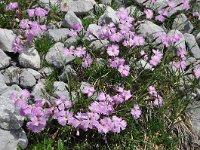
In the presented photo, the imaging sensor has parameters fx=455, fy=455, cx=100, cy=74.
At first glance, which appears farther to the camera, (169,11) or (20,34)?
(169,11)

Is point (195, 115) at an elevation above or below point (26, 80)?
below

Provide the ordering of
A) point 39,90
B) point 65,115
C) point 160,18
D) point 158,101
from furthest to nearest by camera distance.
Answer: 1. point 160,18
2. point 158,101
3. point 39,90
4. point 65,115

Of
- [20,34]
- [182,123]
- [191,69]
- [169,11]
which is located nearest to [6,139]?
[20,34]

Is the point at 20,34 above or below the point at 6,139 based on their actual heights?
above

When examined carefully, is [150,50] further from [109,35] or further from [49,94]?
[49,94]

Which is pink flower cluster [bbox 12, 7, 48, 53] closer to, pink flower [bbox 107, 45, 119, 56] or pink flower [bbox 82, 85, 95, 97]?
pink flower [bbox 107, 45, 119, 56]

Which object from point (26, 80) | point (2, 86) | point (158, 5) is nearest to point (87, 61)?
point (26, 80)

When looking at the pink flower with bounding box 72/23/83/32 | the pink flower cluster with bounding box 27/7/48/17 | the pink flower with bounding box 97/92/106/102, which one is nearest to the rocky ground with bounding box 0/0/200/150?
the pink flower with bounding box 72/23/83/32

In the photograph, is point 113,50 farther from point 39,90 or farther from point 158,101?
point 39,90

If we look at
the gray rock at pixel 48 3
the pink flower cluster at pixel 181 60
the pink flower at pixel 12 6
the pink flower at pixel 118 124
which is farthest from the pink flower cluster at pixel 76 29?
the pink flower at pixel 118 124
